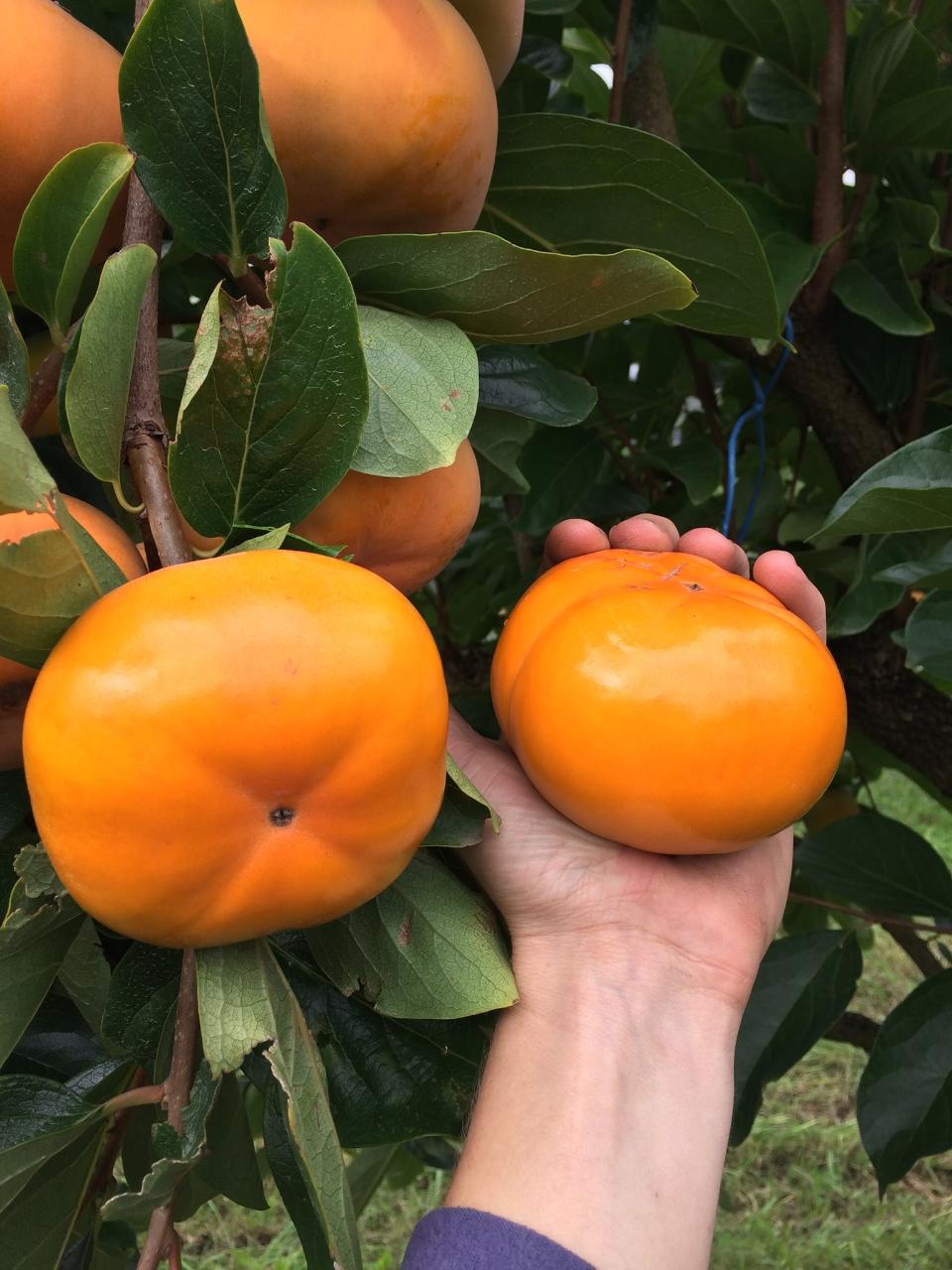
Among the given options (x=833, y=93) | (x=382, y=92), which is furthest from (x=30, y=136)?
(x=833, y=93)

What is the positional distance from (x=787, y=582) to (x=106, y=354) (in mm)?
601

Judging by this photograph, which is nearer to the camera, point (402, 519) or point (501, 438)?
point (402, 519)

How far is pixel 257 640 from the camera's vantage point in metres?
0.50

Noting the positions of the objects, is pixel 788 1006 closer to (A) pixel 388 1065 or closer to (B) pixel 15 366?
(A) pixel 388 1065

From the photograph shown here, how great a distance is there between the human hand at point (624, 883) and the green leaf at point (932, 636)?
0.12m

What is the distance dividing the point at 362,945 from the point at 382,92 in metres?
0.49

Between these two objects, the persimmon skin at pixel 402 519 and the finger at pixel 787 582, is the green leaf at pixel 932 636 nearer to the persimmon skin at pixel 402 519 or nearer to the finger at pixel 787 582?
the finger at pixel 787 582

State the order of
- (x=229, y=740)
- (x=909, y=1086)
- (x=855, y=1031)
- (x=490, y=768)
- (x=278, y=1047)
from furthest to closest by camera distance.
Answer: (x=855, y=1031) < (x=909, y=1086) < (x=490, y=768) < (x=278, y=1047) < (x=229, y=740)

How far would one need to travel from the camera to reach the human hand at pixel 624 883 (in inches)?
35.9

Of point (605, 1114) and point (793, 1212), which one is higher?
point (605, 1114)

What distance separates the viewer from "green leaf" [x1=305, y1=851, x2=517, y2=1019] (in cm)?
71

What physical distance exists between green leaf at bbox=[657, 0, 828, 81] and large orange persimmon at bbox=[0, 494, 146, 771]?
3.27ft

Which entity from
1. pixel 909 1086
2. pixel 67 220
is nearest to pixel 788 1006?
pixel 909 1086

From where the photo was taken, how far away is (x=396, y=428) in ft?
2.18
